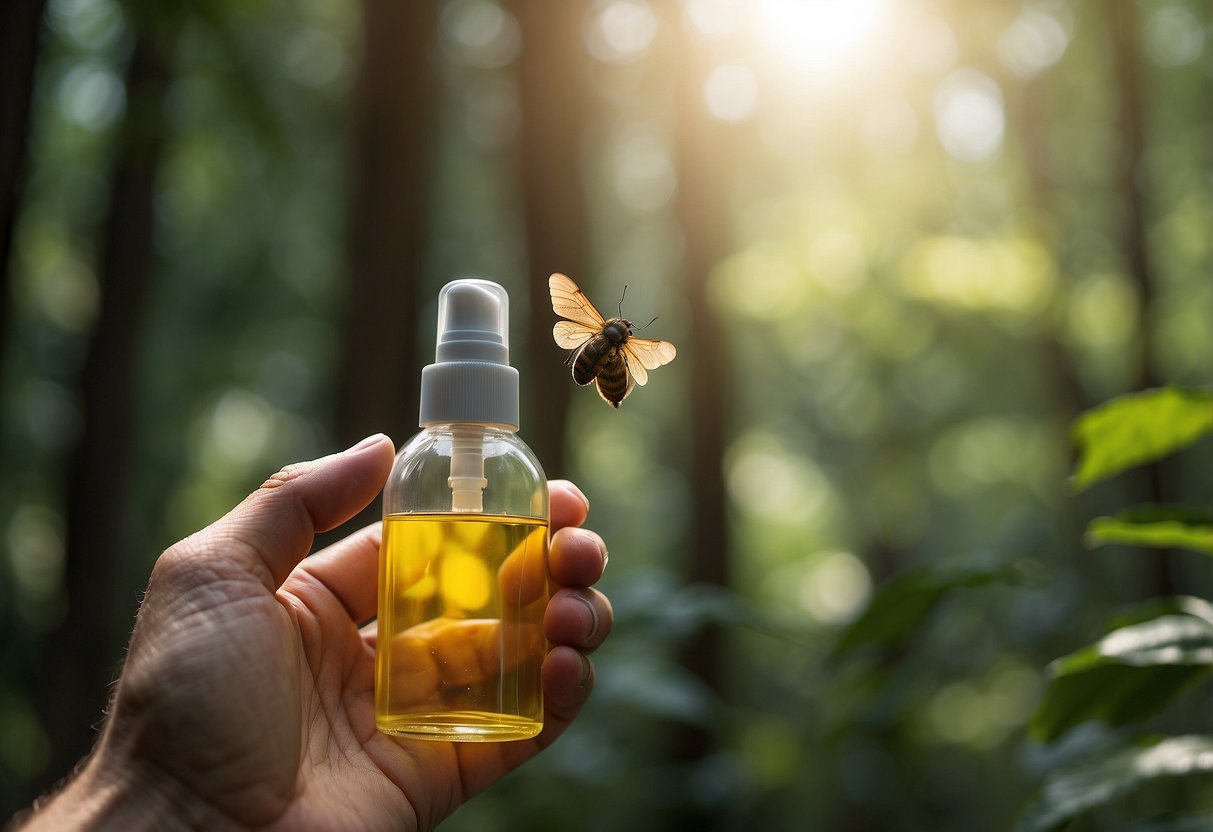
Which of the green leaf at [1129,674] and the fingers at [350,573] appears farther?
the fingers at [350,573]

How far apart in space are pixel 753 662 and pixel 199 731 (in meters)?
8.45

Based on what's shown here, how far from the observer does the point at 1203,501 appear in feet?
27.5

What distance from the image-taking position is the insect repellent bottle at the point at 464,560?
1.54 meters

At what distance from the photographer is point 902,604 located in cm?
179

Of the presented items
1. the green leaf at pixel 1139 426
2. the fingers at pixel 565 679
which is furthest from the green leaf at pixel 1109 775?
the fingers at pixel 565 679

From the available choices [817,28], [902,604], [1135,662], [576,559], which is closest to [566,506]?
[576,559]

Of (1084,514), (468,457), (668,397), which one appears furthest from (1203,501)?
(468,457)

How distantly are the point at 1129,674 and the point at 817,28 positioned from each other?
19.3ft

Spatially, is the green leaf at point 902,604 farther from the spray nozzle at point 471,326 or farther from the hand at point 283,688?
the spray nozzle at point 471,326

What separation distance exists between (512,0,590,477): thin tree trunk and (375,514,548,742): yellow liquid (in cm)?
274

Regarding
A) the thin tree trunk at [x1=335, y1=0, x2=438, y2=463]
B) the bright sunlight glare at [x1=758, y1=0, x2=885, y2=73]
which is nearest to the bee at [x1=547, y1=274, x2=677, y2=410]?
the thin tree trunk at [x1=335, y1=0, x2=438, y2=463]

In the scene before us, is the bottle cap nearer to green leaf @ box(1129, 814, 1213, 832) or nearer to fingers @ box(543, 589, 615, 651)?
fingers @ box(543, 589, 615, 651)

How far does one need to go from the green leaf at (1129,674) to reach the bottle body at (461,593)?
0.88 meters

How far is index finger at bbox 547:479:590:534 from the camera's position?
1.74 metres
